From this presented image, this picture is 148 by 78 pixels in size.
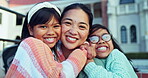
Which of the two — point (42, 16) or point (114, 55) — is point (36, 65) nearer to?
point (42, 16)

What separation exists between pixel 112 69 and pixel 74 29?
286 mm

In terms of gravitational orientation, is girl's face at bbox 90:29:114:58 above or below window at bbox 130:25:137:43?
below

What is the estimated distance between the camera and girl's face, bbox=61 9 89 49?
91 centimetres

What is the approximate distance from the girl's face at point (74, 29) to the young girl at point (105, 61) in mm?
93

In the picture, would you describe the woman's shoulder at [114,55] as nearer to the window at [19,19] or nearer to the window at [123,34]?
the window at [19,19]

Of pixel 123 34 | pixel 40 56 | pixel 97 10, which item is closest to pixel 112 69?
pixel 40 56

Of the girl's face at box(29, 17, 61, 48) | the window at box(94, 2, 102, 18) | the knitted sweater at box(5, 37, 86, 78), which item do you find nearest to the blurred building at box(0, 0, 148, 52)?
the window at box(94, 2, 102, 18)

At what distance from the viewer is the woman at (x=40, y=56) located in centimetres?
69

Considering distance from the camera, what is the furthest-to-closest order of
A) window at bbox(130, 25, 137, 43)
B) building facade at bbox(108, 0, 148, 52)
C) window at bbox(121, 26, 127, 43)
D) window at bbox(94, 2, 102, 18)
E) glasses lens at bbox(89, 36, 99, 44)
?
window at bbox(94, 2, 102, 18) → window at bbox(121, 26, 127, 43) → window at bbox(130, 25, 137, 43) → building facade at bbox(108, 0, 148, 52) → glasses lens at bbox(89, 36, 99, 44)

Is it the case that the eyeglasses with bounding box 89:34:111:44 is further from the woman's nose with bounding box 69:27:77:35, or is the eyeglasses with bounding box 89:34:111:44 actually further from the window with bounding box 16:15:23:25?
the window with bounding box 16:15:23:25

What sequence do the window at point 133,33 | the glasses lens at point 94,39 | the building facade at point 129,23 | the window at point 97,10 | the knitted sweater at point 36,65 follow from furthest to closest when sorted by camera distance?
1. the window at point 97,10
2. the window at point 133,33
3. the building facade at point 129,23
4. the glasses lens at point 94,39
5. the knitted sweater at point 36,65

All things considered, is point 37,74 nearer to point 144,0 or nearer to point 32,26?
point 32,26

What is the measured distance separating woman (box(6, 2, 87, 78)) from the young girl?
0.07m

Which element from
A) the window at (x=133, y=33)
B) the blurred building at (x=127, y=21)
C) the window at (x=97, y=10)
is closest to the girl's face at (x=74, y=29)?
the blurred building at (x=127, y=21)
